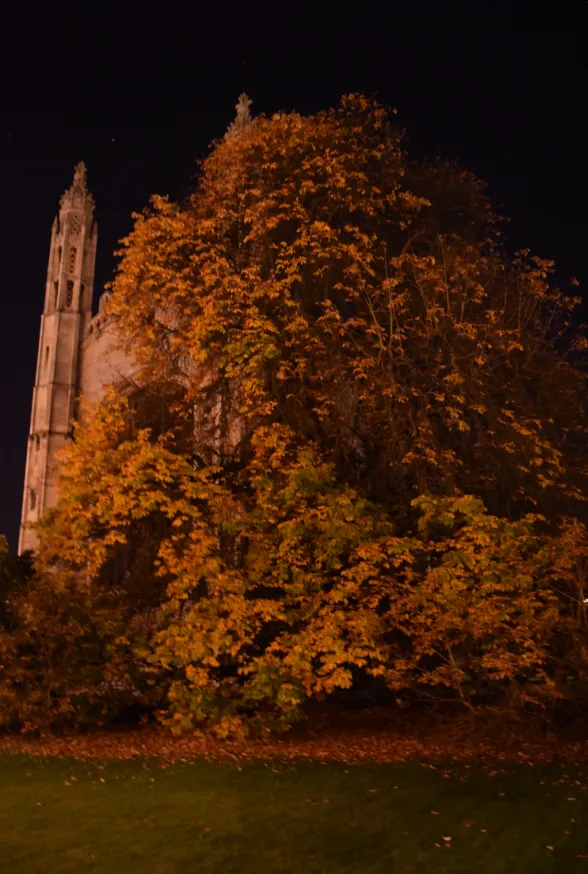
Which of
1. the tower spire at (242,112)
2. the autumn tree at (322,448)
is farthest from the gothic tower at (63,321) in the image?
the autumn tree at (322,448)

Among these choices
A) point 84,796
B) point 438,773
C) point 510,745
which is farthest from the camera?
point 510,745

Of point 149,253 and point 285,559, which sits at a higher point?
point 149,253

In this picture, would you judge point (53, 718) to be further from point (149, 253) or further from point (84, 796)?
point (149, 253)

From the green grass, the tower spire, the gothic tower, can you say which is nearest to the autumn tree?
the green grass

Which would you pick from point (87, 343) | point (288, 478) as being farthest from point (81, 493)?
point (87, 343)

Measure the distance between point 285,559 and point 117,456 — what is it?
3335 mm

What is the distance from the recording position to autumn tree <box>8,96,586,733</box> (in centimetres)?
1249

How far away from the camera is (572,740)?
12688 millimetres

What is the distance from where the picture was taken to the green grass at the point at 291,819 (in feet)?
24.1

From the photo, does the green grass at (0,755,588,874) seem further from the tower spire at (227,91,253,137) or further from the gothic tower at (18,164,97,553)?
the gothic tower at (18,164,97,553)

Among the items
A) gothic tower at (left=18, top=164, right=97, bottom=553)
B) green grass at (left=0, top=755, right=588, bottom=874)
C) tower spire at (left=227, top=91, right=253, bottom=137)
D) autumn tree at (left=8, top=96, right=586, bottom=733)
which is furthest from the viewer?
gothic tower at (left=18, top=164, right=97, bottom=553)

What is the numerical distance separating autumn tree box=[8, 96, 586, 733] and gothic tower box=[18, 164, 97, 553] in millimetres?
25874

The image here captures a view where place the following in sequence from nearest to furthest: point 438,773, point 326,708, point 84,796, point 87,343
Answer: point 84,796 < point 438,773 < point 326,708 < point 87,343

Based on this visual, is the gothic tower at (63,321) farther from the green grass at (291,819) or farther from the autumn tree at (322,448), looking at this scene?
the green grass at (291,819)
